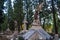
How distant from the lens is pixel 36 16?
64.2 feet

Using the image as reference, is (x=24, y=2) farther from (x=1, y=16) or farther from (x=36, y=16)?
(x=36, y=16)

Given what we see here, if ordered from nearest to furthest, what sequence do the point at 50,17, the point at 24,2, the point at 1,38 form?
the point at 1,38
the point at 50,17
the point at 24,2

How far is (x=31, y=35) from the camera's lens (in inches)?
698

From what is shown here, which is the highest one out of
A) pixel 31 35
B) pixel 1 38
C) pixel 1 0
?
pixel 1 0

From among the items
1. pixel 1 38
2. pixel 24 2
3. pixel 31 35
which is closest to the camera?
pixel 31 35

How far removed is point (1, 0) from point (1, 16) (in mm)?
2574

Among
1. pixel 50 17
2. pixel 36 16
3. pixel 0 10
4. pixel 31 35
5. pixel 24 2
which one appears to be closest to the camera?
pixel 31 35

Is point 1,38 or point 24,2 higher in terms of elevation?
point 24,2

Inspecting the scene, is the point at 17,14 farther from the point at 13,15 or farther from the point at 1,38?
the point at 1,38

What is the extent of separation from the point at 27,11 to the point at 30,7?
951 millimetres

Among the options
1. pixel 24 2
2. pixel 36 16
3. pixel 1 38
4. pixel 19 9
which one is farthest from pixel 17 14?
pixel 36 16

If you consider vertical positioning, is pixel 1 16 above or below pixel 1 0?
below

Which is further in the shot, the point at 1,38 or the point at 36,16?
the point at 1,38

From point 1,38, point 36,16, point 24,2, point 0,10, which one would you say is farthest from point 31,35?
point 24,2
